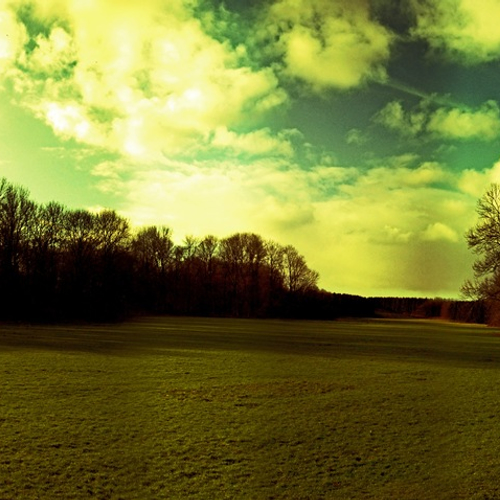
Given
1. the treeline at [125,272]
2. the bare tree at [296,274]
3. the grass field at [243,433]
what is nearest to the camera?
the grass field at [243,433]

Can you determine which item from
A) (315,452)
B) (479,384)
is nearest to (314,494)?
(315,452)

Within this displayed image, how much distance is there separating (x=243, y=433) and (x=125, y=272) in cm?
6844

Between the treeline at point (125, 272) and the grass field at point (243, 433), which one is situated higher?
the treeline at point (125, 272)

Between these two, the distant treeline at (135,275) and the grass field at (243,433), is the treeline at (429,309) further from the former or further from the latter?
the grass field at (243,433)

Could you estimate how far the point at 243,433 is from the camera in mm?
10164

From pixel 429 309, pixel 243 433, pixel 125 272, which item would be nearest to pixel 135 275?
pixel 125 272

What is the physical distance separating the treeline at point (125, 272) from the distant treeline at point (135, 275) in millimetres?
135

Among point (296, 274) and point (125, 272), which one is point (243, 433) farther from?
point (296, 274)

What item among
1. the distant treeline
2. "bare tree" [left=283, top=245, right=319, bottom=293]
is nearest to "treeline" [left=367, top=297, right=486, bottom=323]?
the distant treeline

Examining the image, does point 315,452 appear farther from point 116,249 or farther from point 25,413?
point 116,249

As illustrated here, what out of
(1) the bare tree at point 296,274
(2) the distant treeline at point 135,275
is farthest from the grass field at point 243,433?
(1) the bare tree at point 296,274

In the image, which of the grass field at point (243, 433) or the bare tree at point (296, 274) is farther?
the bare tree at point (296, 274)

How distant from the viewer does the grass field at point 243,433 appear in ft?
24.0

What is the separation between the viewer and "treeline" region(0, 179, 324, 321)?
62.2 m
